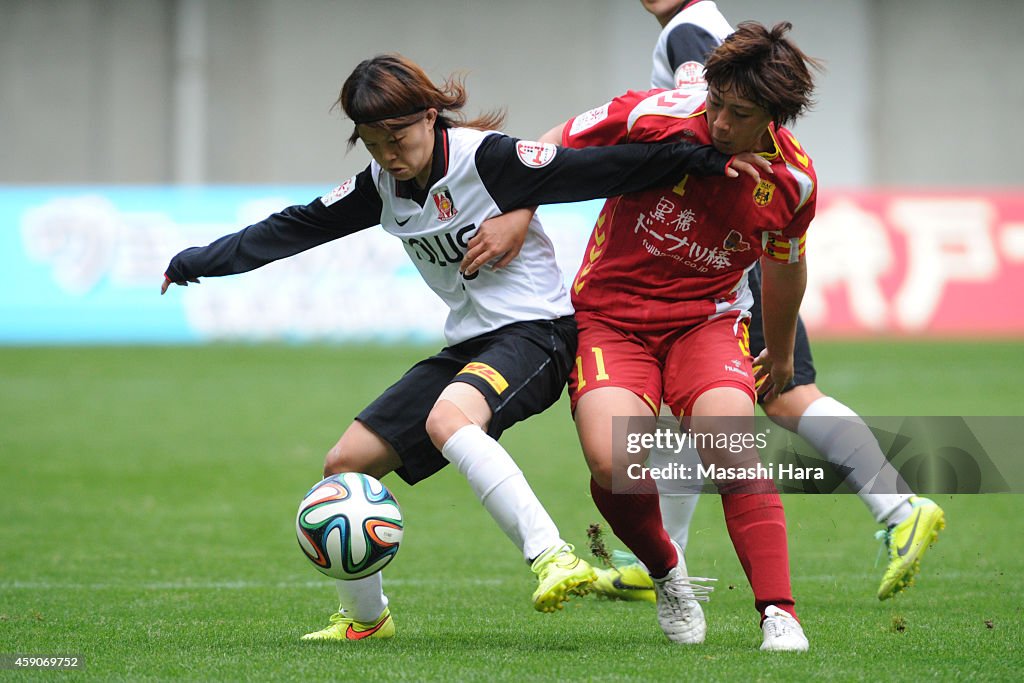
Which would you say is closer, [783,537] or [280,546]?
[783,537]

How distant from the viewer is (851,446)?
5281 millimetres

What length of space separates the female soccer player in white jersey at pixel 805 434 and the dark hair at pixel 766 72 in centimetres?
55

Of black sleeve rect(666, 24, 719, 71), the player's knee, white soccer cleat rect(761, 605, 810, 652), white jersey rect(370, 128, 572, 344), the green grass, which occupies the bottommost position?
the green grass

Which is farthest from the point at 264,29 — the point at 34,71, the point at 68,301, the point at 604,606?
the point at 604,606

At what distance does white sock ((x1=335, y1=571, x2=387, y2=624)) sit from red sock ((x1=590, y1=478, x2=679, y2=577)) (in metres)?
0.76

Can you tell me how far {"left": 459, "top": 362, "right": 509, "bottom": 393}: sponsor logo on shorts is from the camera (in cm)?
402

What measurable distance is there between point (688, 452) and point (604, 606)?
707mm

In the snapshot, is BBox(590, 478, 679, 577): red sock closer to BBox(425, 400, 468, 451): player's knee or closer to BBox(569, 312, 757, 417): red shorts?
BBox(569, 312, 757, 417): red shorts

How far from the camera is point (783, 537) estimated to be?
4008mm

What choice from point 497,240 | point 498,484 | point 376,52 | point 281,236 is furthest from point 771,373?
point 376,52

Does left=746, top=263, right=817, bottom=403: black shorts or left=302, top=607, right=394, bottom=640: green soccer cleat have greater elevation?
left=746, top=263, right=817, bottom=403: black shorts

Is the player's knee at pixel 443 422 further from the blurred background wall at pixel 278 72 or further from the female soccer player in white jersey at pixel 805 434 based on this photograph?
the blurred background wall at pixel 278 72

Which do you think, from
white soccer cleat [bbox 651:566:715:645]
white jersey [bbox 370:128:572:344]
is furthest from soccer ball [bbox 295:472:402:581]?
white soccer cleat [bbox 651:566:715:645]

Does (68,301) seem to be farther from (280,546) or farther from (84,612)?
(84,612)
